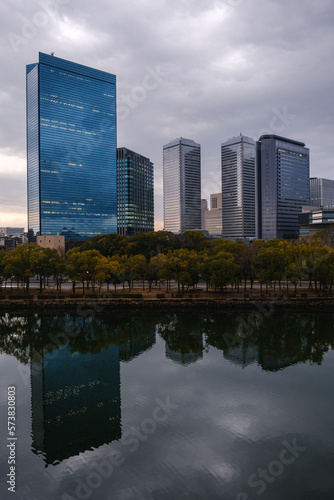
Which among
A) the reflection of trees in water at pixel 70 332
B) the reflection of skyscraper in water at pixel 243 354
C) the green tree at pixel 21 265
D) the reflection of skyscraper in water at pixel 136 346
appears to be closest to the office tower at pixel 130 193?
the green tree at pixel 21 265

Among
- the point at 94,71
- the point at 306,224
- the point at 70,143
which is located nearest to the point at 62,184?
the point at 70,143

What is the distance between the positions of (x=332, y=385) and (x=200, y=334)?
13382 millimetres

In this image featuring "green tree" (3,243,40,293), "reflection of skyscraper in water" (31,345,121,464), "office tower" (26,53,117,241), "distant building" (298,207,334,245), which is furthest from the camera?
"office tower" (26,53,117,241)

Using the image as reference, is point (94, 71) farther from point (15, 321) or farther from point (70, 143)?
point (15, 321)

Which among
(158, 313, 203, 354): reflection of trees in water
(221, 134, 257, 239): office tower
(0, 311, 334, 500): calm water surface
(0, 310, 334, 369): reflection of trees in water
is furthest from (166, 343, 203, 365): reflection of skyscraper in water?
(221, 134, 257, 239): office tower

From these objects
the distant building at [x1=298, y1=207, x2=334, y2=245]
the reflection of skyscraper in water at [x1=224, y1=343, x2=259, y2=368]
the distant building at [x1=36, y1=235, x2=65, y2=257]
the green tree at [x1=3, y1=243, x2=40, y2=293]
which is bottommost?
the reflection of skyscraper in water at [x1=224, y1=343, x2=259, y2=368]

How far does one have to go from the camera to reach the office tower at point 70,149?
117m

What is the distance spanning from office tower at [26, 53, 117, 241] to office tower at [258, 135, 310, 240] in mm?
71908

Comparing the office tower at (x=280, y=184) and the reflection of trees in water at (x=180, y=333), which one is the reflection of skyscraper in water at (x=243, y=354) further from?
the office tower at (x=280, y=184)

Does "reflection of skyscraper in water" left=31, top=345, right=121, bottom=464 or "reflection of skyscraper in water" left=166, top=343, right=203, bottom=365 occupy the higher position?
"reflection of skyscraper in water" left=166, top=343, right=203, bottom=365

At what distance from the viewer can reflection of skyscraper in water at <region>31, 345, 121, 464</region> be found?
569 inches

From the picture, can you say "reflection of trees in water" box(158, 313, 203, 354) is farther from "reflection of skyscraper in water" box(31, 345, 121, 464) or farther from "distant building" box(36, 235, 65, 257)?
"distant building" box(36, 235, 65, 257)

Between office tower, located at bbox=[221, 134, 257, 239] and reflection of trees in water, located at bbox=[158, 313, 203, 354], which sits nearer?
reflection of trees in water, located at bbox=[158, 313, 203, 354]

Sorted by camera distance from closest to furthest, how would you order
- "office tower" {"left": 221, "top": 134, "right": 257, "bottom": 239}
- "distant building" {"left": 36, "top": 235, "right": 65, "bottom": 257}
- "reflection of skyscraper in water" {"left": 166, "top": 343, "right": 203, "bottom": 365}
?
1. "reflection of skyscraper in water" {"left": 166, "top": 343, "right": 203, "bottom": 365}
2. "distant building" {"left": 36, "top": 235, "right": 65, "bottom": 257}
3. "office tower" {"left": 221, "top": 134, "right": 257, "bottom": 239}
